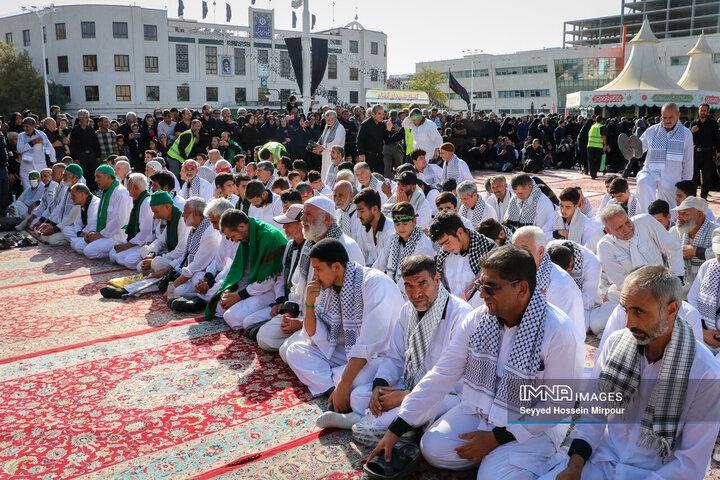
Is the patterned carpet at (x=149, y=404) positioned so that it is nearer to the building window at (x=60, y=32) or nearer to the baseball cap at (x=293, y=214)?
the baseball cap at (x=293, y=214)

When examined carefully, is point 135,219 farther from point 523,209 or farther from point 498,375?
point 498,375

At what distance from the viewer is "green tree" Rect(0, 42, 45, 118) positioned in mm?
30891

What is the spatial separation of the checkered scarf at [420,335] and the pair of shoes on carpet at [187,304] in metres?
2.47

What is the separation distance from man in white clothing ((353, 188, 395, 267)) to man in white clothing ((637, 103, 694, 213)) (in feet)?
10.4

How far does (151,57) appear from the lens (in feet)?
116

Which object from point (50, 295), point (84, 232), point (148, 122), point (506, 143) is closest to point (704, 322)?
point (50, 295)

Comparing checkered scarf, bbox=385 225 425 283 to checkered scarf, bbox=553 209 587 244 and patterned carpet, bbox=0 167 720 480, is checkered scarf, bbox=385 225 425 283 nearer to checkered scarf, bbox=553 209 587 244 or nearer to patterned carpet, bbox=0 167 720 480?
patterned carpet, bbox=0 167 720 480

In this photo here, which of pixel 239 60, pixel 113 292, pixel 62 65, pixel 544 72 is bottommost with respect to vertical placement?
pixel 113 292

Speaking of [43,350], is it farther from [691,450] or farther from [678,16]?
[678,16]

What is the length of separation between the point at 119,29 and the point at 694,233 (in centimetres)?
3638

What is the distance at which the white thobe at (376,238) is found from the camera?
15.6 ft

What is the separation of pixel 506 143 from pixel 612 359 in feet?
43.2

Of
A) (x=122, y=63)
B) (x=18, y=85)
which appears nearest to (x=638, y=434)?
(x=18, y=85)

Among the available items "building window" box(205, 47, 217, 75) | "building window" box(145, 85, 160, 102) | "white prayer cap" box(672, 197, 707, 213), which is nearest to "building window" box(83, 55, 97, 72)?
"building window" box(145, 85, 160, 102)
